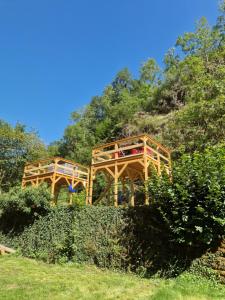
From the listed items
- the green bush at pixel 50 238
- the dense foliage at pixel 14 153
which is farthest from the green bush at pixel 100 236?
the dense foliage at pixel 14 153

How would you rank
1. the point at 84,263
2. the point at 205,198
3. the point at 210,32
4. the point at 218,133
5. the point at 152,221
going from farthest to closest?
1. the point at 210,32
2. the point at 218,133
3. the point at 84,263
4. the point at 152,221
5. the point at 205,198

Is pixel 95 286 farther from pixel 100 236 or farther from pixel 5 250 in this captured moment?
pixel 5 250

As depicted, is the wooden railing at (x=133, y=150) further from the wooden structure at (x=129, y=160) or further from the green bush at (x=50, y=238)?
the green bush at (x=50, y=238)

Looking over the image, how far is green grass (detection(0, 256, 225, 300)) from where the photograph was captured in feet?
19.6

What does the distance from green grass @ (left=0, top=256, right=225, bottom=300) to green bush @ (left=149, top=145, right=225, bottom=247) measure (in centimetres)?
106

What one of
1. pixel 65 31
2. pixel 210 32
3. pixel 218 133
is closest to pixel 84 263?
pixel 218 133

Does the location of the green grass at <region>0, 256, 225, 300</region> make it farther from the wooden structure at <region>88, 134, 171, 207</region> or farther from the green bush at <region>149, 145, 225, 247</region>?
the wooden structure at <region>88, 134, 171, 207</region>

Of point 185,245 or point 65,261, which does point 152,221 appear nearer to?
point 185,245

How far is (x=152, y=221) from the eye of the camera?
27.2ft

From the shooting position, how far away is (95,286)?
6.65 m

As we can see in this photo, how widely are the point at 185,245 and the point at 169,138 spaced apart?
12892mm

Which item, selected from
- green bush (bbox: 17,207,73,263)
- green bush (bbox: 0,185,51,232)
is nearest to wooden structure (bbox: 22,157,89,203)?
green bush (bbox: 0,185,51,232)

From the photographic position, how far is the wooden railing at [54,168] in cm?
1493

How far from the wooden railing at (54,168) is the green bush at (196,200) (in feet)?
27.1
